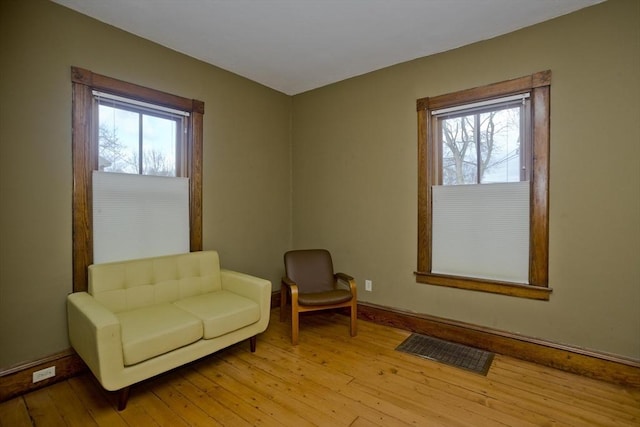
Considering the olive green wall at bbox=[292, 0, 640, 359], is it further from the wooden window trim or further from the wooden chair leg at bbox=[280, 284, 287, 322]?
the wooden window trim

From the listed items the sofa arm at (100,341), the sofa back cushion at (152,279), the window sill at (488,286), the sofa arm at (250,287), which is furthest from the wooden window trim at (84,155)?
the window sill at (488,286)

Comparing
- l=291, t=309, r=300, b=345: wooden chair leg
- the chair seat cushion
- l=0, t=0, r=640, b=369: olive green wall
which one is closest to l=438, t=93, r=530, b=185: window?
l=0, t=0, r=640, b=369: olive green wall

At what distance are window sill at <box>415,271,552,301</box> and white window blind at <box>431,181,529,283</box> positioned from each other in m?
0.05

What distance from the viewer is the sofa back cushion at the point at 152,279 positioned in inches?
94.8

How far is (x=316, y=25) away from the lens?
2637 millimetres

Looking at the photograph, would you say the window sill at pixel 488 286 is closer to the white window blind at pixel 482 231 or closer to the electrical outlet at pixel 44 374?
the white window blind at pixel 482 231

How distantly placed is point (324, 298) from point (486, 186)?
1.79 m

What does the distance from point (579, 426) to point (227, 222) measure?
3.23 metres

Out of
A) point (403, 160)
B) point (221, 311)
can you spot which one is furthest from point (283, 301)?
point (403, 160)

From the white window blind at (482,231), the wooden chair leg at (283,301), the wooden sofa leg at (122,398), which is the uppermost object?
the white window blind at (482,231)

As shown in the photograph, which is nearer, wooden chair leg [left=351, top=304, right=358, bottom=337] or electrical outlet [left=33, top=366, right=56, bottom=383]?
electrical outlet [left=33, top=366, right=56, bottom=383]

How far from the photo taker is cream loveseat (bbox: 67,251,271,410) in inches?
76.1

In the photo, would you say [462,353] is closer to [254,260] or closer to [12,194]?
[254,260]

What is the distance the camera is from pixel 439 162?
3174 mm
